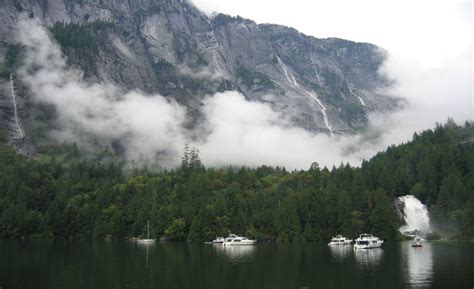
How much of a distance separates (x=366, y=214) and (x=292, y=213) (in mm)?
27693

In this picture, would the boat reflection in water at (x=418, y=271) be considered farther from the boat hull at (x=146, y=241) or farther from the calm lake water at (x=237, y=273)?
the boat hull at (x=146, y=241)

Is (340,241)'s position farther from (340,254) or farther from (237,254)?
(237,254)

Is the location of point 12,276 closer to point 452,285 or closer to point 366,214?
point 452,285

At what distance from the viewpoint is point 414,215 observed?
629ft

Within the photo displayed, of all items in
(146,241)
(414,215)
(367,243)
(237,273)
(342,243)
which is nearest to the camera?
(237,273)

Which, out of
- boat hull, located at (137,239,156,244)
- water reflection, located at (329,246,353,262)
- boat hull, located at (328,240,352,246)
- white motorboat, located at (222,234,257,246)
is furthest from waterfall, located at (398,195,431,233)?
boat hull, located at (137,239,156,244)

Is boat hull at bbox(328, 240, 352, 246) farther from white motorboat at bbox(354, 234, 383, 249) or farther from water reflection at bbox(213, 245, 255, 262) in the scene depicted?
water reflection at bbox(213, 245, 255, 262)

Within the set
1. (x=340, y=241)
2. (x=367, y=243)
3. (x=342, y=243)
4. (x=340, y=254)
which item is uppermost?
(x=367, y=243)

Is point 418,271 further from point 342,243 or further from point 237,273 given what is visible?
point 342,243

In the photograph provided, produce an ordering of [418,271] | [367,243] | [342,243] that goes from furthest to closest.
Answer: [342,243]
[367,243]
[418,271]

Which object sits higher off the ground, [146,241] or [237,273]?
[146,241]

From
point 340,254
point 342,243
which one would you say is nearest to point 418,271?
point 340,254

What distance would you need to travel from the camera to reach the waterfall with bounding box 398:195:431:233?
187375mm

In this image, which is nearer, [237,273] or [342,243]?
[237,273]
